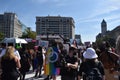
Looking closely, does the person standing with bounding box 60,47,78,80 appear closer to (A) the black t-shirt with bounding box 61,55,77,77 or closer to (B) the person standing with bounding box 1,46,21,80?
(A) the black t-shirt with bounding box 61,55,77,77

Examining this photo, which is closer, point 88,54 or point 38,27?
point 88,54

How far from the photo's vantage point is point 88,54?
6.31m

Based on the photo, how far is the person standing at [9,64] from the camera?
8.23m

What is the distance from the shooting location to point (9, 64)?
27.1ft

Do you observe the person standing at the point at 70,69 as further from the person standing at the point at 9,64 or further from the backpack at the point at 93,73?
the backpack at the point at 93,73

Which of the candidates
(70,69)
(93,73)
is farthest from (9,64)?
(93,73)

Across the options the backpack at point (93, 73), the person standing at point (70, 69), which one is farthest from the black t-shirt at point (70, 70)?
the backpack at point (93, 73)

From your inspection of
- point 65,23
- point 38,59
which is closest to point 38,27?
point 65,23

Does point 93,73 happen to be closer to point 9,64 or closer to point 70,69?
point 70,69

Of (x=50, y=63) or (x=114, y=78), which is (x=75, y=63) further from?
(x=50, y=63)

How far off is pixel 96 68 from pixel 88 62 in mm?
207

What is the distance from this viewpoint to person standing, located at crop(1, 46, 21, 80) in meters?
8.23

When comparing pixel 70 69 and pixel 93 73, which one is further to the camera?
pixel 70 69

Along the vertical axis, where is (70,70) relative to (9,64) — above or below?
below
